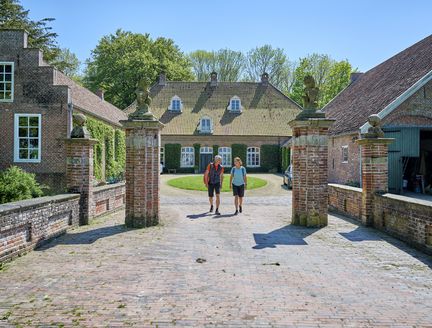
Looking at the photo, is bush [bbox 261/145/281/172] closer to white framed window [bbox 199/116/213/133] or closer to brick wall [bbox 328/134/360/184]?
white framed window [bbox 199/116/213/133]

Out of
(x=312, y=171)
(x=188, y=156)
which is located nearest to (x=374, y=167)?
(x=312, y=171)

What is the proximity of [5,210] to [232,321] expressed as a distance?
4455 millimetres

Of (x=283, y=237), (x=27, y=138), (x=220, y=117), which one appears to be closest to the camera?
(x=283, y=237)

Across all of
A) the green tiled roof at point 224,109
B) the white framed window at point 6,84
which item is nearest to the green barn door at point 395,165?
the green tiled roof at point 224,109

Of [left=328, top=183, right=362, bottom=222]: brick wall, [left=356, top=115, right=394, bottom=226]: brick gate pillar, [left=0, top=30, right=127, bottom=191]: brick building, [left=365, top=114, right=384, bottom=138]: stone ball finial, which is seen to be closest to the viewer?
[left=356, top=115, right=394, bottom=226]: brick gate pillar

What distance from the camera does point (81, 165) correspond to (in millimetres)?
10125

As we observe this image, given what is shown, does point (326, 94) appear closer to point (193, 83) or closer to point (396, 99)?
point (193, 83)

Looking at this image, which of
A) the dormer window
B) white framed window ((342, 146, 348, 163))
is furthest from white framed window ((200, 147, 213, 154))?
white framed window ((342, 146, 348, 163))

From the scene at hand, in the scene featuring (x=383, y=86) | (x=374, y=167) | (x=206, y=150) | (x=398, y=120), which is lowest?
(x=374, y=167)

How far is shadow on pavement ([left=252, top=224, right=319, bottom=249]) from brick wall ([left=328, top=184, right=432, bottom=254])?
5.62 ft

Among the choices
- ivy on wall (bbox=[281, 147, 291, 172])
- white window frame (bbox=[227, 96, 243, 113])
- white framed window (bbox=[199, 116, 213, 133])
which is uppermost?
white window frame (bbox=[227, 96, 243, 113])

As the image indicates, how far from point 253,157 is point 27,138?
20958 millimetres

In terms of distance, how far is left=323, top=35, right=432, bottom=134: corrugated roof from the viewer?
766 inches

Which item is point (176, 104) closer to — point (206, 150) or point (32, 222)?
point (206, 150)
